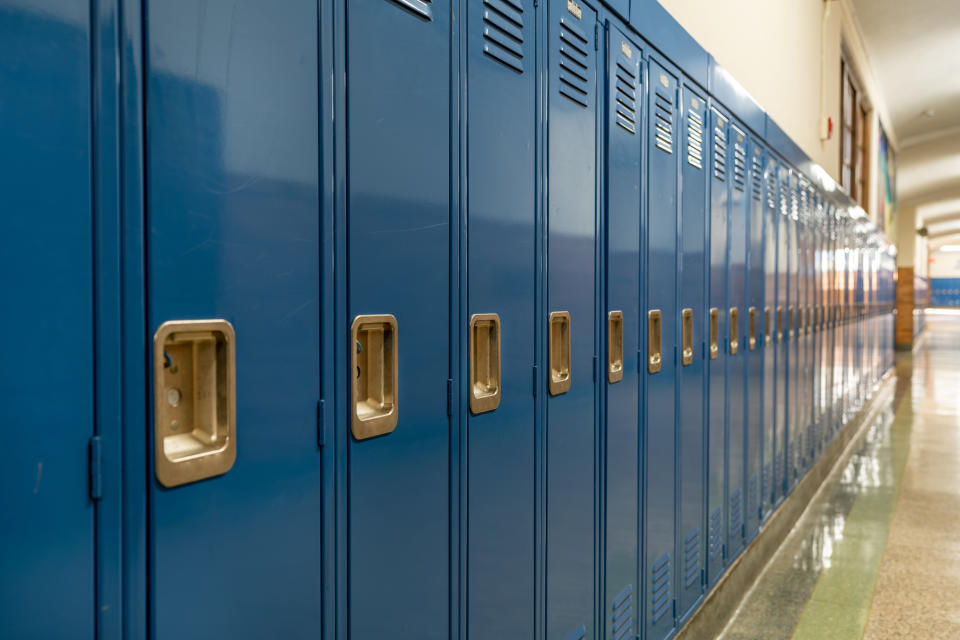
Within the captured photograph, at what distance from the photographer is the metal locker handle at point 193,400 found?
0.94 m

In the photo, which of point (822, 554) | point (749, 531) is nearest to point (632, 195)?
point (749, 531)

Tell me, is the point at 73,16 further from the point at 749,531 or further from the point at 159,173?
the point at 749,531

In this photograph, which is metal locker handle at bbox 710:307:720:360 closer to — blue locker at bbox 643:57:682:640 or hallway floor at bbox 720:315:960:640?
blue locker at bbox 643:57:682:640

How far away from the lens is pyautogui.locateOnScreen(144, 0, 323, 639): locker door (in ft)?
3.07

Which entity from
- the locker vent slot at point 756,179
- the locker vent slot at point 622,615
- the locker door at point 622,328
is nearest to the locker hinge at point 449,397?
the locker door at point 622,328

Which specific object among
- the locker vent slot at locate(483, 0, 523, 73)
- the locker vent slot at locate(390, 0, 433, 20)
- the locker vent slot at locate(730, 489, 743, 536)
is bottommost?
the locker vent slot at locate(730, 489, 743, 536)

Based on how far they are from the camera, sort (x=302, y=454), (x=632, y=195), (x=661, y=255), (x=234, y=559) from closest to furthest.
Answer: (x=234, y=559), (x=302, y=454), (x=632, y=195), (x=661, y=255)

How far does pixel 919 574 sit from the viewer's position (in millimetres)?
4000

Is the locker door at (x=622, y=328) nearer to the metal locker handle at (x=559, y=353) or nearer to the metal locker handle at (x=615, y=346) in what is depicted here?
the metal locker handle at (x=615, y=346)

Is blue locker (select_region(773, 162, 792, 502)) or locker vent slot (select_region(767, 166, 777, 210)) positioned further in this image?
→ blue locker (select_region(773, 162, 792, 502))

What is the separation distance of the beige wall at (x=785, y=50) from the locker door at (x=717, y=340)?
564 mm

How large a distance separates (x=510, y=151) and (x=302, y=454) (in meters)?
0.90

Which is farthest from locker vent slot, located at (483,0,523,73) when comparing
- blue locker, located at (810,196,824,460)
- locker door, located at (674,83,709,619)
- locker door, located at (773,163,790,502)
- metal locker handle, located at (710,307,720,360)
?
blue locker, located at (810,196,824,460)

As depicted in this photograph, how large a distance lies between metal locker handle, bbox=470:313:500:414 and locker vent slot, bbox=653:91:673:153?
130cm
